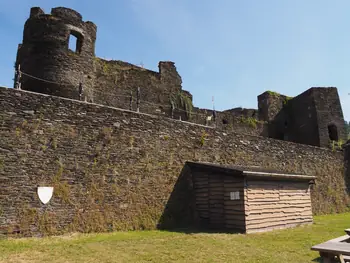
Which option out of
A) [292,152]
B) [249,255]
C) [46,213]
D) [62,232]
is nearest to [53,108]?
[46,213]

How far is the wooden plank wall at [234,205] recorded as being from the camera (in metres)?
9.48

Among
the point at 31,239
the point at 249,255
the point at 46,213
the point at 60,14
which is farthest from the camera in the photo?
the point at 60,14

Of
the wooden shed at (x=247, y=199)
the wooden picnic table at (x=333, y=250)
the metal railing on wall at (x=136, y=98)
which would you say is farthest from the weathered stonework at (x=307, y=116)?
the wooden picnic table at (x=333, y=250)

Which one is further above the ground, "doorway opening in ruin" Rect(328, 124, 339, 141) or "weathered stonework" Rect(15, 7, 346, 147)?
"weathered stonework" Rect(15, 7, 346, 147)

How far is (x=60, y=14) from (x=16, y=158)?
28.2ft

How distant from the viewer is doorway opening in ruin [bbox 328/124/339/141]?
75.7 feet

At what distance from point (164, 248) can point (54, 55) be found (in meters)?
10.6

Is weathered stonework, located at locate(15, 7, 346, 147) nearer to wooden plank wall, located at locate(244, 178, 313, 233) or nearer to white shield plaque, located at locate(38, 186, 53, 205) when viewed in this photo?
white shield plaque, located at locate(38, 186, 53, 205)

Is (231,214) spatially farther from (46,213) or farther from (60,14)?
(60,14)

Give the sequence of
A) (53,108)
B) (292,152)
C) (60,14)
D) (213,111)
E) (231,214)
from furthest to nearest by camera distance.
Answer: (213,111), (292,152), (60,14), (231,214), (53,108)

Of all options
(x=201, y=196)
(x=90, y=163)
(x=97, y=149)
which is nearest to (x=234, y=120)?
(x=201, y=196)

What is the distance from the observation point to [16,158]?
8.20 m

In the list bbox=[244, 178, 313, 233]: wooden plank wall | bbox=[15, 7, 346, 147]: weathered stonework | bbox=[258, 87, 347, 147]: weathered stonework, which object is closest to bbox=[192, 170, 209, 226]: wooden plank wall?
bbox=[244, 178, 313, 233]: wooden plank wall

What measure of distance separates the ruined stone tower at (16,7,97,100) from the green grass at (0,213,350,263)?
7667 mm
